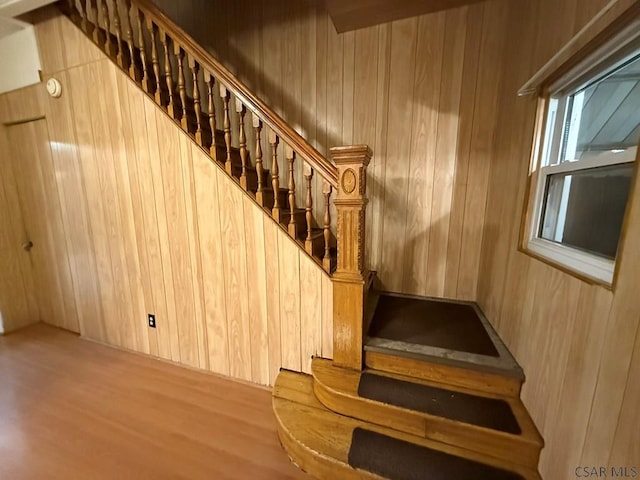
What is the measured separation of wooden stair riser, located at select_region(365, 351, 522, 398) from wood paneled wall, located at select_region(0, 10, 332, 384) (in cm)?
34

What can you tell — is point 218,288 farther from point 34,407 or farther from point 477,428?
point 477,428

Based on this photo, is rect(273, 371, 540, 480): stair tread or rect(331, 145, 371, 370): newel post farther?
rect(331, 145, 371, 370): newel post

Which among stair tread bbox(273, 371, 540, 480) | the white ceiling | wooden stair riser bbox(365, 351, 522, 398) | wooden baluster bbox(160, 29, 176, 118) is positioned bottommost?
stair tread bbox(273, 371, 540, 480)

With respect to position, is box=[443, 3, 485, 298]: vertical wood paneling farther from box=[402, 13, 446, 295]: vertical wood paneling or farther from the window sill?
the window sill

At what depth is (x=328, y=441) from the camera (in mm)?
1236

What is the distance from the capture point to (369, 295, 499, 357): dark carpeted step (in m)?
1.53

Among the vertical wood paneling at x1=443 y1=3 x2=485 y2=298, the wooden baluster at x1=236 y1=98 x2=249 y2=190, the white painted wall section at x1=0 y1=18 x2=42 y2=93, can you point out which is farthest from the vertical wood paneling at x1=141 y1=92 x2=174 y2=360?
the vertical wood paneling at x1=443 y1=3 x2=485 y2=298

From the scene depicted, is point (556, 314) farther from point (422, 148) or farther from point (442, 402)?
point (422, 148)

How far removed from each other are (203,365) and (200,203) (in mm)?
1291

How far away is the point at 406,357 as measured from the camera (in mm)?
1455

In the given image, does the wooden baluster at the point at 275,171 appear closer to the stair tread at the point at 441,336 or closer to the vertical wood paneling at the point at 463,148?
the stair tread at the point at 441,336

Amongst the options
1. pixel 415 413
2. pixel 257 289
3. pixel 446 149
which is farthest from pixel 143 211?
pixel 446 149

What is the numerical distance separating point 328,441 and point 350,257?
0.93m

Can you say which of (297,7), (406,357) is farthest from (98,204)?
(406,357)
